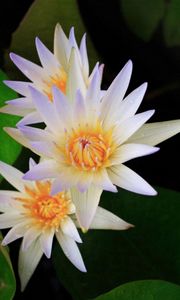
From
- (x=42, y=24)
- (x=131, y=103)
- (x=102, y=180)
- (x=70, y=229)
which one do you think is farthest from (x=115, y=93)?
(x=42, y=24)

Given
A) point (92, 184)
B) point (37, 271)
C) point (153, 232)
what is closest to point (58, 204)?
point (92, 184)

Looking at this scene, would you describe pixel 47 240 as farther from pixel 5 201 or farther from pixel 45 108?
pixel 45 108

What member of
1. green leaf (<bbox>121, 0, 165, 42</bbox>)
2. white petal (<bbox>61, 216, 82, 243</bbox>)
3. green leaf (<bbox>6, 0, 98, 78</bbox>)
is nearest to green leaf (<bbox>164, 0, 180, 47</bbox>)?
green leaf (<bbox>121, 0, 165, 42</bbox>)

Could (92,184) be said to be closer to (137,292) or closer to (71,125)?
(71,125)

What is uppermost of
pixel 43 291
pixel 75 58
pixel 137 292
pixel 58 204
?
pixel 75 58

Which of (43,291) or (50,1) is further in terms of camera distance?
(43,291)

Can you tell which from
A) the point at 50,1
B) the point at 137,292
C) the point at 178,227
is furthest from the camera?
the point at 50,1

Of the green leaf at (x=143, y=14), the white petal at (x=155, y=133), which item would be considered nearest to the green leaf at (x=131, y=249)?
the white petal at (x=155, y=133)
